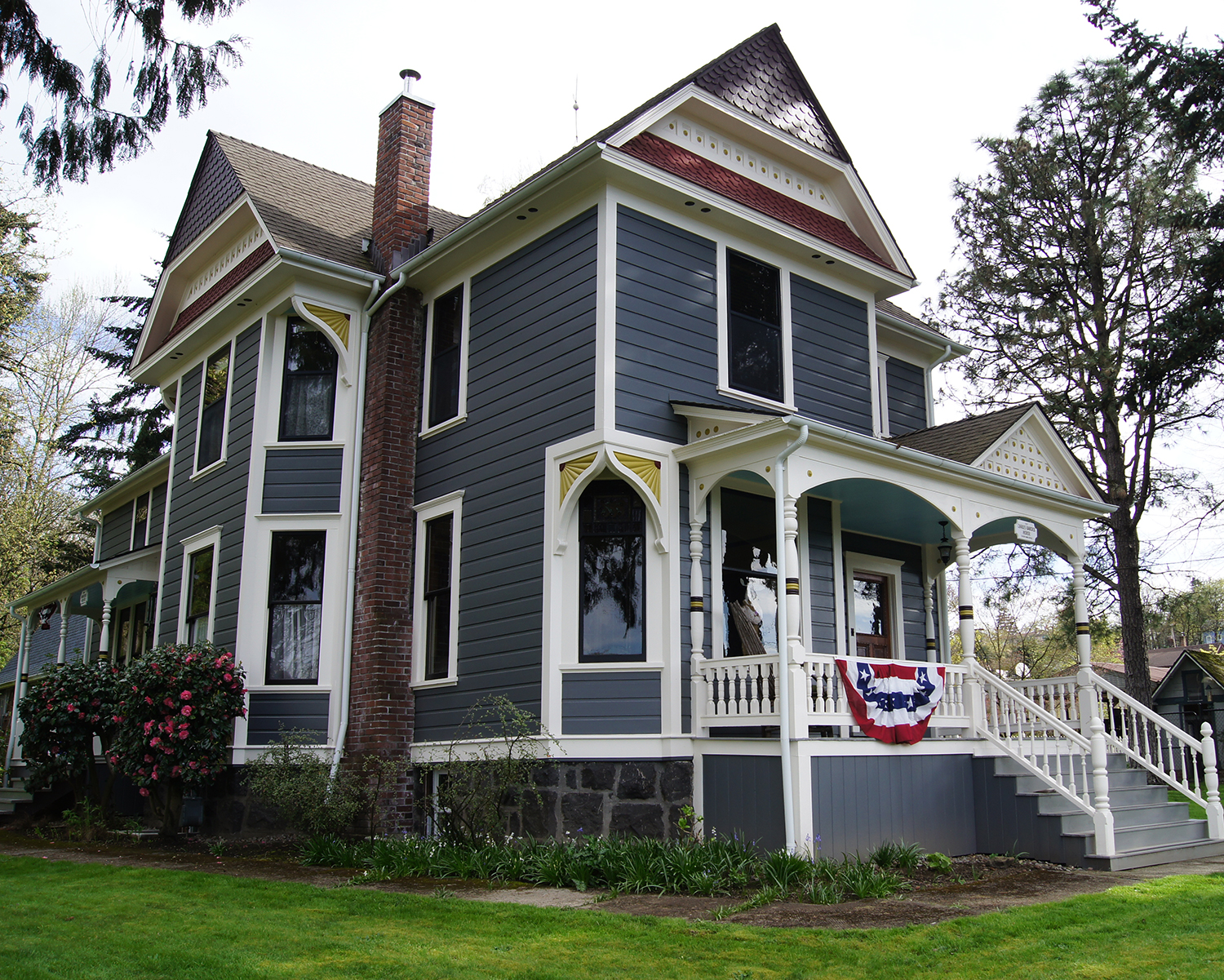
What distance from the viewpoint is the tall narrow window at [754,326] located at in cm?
1134

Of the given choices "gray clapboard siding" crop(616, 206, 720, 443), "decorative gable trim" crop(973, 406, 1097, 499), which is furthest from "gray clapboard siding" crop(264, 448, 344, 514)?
"decorative gable trim" crop(973, 406, 1097, 499)

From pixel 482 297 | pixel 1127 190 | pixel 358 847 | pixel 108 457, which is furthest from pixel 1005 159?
pixel 108 457

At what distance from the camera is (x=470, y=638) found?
36.3 feet

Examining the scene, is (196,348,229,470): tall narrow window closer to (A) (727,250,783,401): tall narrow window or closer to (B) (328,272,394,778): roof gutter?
(B) (328,272,394,778): roof gutter

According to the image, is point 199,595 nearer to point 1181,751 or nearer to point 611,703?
point 611,703

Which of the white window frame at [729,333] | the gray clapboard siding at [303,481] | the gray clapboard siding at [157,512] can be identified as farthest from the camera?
the gray clapboard siding at [157,512]

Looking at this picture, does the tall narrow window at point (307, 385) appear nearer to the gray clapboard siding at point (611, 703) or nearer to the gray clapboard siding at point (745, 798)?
the gray clapboard siding at point (611, 703)

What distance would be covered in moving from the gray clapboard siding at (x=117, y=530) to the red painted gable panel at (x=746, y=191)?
1324 centimetres

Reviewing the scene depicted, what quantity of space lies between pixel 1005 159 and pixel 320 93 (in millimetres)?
18385

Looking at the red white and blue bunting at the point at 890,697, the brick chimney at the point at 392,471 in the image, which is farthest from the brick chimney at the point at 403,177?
the red white and blue bunting at the point at 890,697

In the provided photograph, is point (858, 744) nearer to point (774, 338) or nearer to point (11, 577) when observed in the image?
point (774, 338)

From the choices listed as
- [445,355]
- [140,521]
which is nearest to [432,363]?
[445,355]

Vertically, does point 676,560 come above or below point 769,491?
below

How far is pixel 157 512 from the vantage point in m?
18.1
